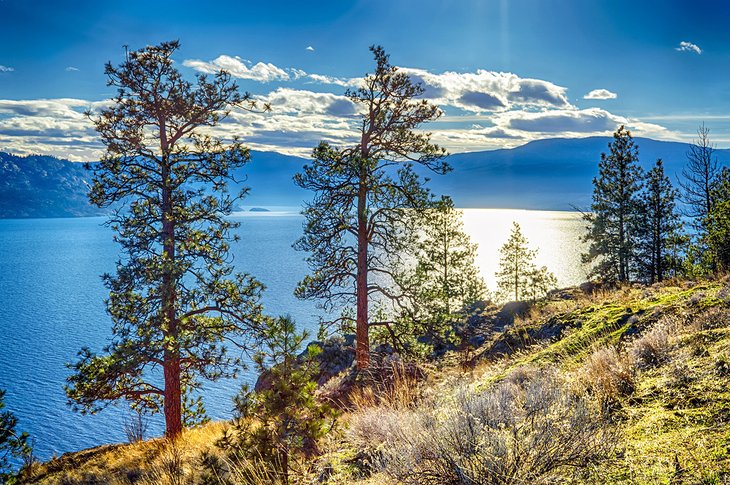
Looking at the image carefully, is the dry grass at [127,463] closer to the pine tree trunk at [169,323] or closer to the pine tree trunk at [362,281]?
the pine tree trunk at [169,323]

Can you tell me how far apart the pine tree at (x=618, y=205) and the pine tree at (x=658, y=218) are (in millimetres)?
724

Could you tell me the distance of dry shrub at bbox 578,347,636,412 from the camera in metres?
4.53

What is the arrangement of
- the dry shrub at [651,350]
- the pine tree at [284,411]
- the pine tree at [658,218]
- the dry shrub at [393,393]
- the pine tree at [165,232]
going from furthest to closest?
1. the pine tree at [658,218]
2. the pine tree at [165,232]
3. the dry shrub at [393,393]
4. the pine tree at [284,411]
5. the dry shrub at [651,350]

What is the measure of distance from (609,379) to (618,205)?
1543 inches

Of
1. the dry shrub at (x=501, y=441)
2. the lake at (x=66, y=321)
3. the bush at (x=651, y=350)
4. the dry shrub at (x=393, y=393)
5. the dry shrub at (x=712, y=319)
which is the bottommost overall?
the lake at (x=66, y=321)

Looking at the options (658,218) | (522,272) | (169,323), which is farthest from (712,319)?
(522,272)

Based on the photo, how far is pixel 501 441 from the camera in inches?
133

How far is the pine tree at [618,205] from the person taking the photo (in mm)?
37219

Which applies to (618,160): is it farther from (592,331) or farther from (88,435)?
(88,435)

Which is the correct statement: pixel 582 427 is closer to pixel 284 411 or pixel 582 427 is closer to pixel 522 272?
pixel 284 411

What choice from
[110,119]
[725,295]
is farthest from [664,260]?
[110,119]

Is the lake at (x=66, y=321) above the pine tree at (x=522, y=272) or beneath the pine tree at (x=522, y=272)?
beneath

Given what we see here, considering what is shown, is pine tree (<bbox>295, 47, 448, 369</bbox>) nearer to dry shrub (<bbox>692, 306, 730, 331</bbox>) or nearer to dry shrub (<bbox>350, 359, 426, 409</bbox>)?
dry shrub (<bbox>350, 359, 426, 409</bbox>)

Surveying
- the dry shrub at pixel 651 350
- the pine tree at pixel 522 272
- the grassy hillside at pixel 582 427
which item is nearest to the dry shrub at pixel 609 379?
the grassy hillside at pixel 582 427
